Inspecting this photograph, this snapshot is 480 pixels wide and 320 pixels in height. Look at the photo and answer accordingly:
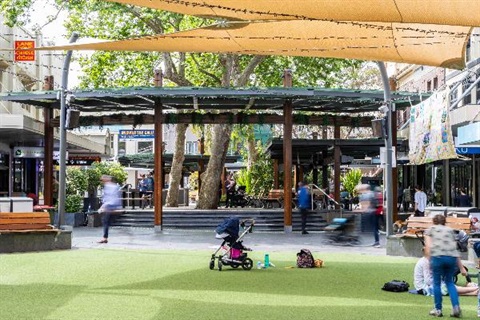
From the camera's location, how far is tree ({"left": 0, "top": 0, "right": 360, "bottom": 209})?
33.9 meters

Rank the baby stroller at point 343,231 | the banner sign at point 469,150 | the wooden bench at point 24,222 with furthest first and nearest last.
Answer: the banner sign at point 469,150, the baby stroller at point 343,231, the wooden bench at point 24,222

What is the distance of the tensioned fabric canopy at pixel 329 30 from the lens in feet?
39.1

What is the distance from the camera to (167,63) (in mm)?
36500

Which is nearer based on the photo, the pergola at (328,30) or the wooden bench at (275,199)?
the pergola at (328,30)

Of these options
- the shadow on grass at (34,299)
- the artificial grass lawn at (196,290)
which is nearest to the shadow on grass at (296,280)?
the artificial grass lawn at (196,290)

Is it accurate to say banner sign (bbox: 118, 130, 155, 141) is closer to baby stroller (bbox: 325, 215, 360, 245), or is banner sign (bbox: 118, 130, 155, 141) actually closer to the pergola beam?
the pergola beam

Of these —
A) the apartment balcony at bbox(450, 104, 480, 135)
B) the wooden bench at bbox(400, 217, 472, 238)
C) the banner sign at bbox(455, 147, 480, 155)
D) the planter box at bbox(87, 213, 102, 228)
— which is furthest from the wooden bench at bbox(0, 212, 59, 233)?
the apartment balcony at bbox(450, 104, 480, 135)

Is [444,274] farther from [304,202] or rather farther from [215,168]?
[215,168]

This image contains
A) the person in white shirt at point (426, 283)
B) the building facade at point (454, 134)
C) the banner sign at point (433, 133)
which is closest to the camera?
the person in white shirt at point (426, 283)

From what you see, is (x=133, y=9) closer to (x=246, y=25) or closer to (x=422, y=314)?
(x=246, y=25)

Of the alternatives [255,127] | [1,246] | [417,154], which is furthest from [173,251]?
[255,127]

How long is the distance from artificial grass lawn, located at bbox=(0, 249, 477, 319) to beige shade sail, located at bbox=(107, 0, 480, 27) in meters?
3.77

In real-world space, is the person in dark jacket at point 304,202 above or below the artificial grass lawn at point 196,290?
above

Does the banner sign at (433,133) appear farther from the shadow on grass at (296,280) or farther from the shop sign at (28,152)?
the shop sign at (28,152)
